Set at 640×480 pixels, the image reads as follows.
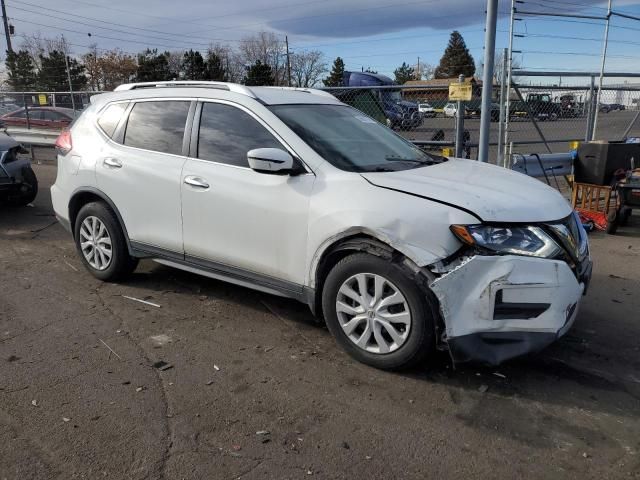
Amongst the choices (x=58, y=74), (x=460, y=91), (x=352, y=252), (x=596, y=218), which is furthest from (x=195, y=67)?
(x=352, y=252)

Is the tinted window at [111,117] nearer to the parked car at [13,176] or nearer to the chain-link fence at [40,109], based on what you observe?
the parked car at [13,176]

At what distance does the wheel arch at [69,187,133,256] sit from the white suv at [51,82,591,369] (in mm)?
18

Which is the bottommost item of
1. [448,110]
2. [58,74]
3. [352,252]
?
[352,252]

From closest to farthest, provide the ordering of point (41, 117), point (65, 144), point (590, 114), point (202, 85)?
point (202, 85) → point (65, 144) → point (590, 114) → point (41, 117)

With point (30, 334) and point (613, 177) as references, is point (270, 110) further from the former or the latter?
point (613, 177)

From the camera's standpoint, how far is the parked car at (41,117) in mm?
15914

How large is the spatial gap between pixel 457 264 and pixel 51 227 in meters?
6.24

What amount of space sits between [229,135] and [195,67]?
4632 cm

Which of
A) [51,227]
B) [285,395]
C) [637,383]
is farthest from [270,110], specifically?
[51,227]

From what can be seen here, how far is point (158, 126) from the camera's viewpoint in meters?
4.62

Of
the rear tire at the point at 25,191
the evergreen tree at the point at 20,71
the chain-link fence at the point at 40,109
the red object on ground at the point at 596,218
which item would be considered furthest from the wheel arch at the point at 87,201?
the evergreen tree at the point at 20,71

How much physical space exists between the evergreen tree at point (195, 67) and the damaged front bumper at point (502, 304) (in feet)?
150

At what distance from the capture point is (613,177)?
7418 millimetres

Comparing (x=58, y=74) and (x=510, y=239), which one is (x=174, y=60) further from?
(x=510, y=239)
